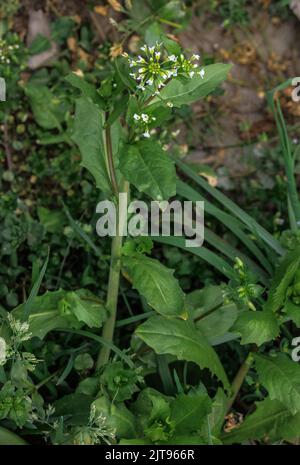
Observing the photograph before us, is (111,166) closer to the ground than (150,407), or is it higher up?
higher up

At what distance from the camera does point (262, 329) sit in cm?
190

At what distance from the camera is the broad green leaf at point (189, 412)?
1940 millimetres

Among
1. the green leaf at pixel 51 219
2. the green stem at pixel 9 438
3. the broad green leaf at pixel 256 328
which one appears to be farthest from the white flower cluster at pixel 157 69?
the green stem at pixel 9 438

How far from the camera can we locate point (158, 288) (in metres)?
1.99

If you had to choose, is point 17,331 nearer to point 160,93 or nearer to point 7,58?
point 160,93

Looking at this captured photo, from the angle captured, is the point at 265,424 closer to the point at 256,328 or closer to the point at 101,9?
the point at 256,328

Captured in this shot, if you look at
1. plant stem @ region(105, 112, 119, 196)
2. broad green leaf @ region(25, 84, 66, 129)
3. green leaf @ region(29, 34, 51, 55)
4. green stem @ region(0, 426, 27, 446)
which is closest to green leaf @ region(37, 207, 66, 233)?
broad green leaf @ region(25, 84, 66, 129)

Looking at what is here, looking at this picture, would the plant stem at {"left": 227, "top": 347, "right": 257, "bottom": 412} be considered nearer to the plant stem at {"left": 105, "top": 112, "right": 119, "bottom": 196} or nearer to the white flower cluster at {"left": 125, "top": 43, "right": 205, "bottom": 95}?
the plant stem at {"left": 105, "top": 112, "right": 119, "bottom": 196}

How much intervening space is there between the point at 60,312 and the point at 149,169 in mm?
595

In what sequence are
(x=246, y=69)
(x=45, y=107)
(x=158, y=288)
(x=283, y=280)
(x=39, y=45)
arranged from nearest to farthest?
(x=283, y=280)
(x=158, y=288)
(x=45, y=107)
(x=39, y=45)
(x=246, y=69)

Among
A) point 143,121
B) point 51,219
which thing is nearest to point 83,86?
point 143,121

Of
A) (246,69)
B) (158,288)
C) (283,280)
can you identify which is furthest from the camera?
(246,69)

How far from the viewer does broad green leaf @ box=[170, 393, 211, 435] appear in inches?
76.4
